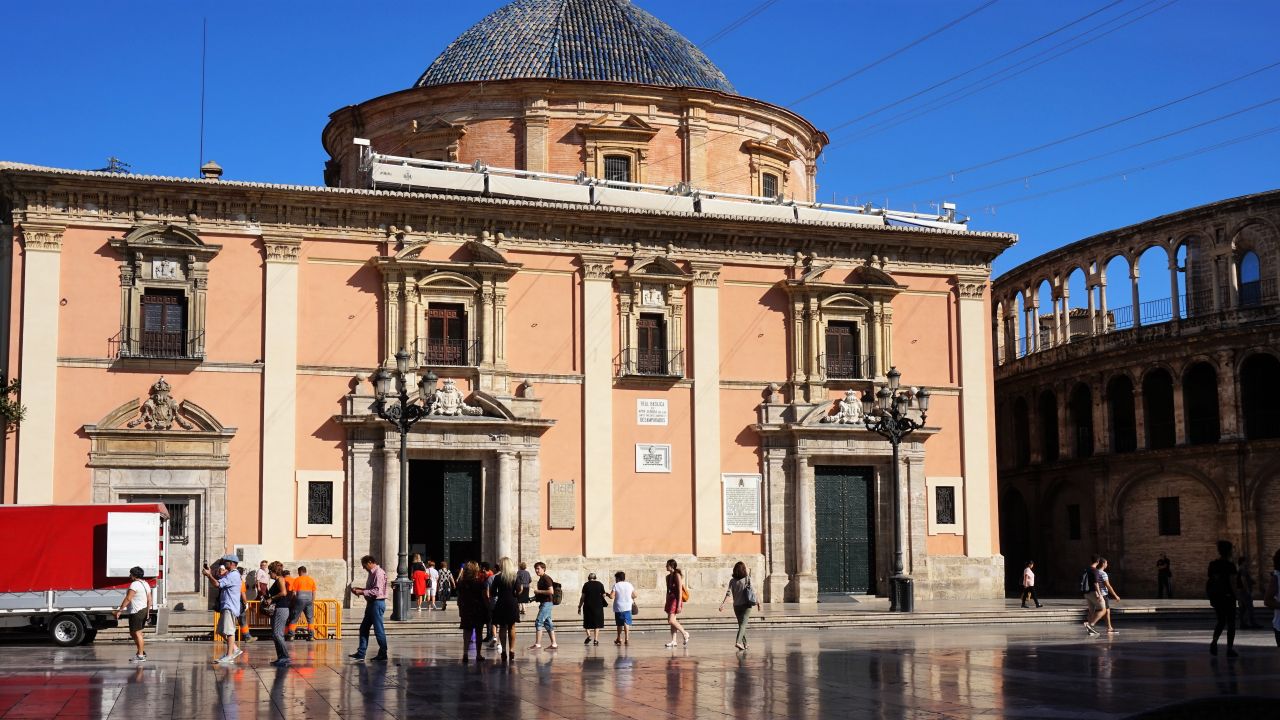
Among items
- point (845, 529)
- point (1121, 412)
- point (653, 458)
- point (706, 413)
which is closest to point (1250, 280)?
point (1121, 412)

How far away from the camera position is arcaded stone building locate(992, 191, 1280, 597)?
1533 inches

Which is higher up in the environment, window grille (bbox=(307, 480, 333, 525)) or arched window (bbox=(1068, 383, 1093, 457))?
arched window (bbox=(1068, 383, 1093, 457))

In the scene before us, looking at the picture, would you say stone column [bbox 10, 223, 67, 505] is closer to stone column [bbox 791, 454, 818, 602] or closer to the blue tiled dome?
the blue tiled dome

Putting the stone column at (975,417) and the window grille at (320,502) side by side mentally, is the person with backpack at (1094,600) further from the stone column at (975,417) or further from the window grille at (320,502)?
the window grille at (320,502)

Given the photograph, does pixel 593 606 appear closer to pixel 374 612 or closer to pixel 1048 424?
Result: pixel 374 612

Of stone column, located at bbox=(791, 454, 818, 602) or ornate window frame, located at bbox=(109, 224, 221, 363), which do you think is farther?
stone column, located at bbox=(791, 454, 818, 602)

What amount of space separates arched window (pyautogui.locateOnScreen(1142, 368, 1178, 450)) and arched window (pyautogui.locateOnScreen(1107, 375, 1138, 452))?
0.67 meters

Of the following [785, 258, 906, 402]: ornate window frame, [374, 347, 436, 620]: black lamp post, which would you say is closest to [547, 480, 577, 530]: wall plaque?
[374, 347, 436, 620]: black lamp post

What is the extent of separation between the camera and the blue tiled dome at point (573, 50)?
3659 cm

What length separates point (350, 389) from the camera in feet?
99.5

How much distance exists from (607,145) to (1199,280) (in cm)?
1817

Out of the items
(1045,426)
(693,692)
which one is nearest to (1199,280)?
(1045,426)

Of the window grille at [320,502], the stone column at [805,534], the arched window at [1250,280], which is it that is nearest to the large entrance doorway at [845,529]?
the stone column at [805,534]

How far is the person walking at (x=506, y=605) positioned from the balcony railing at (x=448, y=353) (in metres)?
11.5
